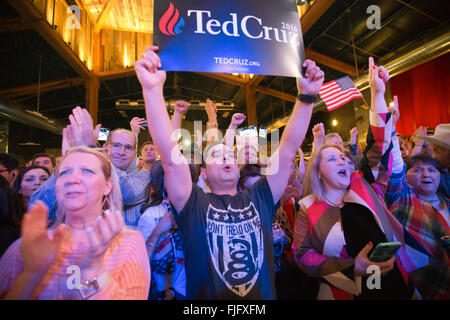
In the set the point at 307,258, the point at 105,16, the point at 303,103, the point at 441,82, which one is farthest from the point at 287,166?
the point at 105,16

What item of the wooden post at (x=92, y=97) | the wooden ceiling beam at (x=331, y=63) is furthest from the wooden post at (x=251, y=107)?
the wooden post at (x=92, y=97)

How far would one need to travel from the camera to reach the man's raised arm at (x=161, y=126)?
1.18 meters

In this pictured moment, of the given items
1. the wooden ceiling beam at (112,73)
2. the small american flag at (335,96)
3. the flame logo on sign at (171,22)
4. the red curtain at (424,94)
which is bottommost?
the flame logo on sign at (171,22)

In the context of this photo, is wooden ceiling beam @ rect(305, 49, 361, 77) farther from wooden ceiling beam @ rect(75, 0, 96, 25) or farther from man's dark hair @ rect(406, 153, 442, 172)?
wooden ceiling beam @ rect(75, 0, 96, 25)

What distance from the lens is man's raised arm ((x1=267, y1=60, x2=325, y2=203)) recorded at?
4.78 ft

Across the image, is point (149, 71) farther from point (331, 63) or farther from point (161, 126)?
point (331, 63)

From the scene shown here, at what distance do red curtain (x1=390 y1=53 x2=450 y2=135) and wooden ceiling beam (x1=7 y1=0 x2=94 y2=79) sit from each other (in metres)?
9.10

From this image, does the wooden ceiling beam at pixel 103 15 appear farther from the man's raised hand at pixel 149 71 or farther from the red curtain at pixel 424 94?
the red curtain at pixel 424 94

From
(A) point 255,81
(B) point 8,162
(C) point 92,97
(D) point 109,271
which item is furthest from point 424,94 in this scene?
(C) point 92,97

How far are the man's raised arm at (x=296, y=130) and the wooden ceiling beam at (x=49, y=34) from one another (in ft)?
18.6

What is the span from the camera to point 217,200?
1.43 meters
